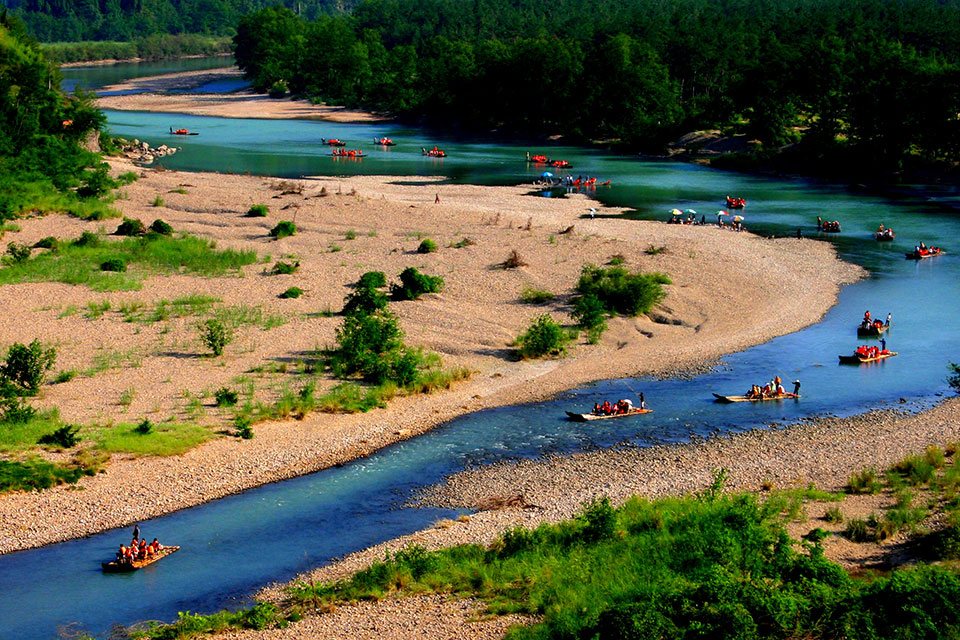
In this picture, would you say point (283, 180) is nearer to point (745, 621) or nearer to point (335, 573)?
point (335, 573)

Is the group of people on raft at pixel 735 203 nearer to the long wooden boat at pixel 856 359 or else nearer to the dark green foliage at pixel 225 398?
the long wooden boat at pixel 856 359

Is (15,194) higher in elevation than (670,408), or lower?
higher

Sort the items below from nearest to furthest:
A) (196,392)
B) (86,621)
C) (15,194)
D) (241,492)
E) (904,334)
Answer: (86,621), (241,492), (196,392), (904,334), (15,194)

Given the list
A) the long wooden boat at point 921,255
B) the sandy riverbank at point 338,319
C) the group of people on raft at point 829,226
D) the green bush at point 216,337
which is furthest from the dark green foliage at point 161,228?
the long wooden boat at point 921,255

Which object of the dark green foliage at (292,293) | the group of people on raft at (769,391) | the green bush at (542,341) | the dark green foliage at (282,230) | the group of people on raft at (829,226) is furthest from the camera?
the group of people on raft at (829,226)

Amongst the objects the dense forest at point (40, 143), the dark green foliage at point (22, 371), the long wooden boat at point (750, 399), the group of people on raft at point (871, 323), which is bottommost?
the long wooden boat at point (750, 399)

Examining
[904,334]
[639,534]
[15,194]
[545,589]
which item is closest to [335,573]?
[545,589]

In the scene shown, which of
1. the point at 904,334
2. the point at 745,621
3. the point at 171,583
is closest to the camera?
the point at 745,621
